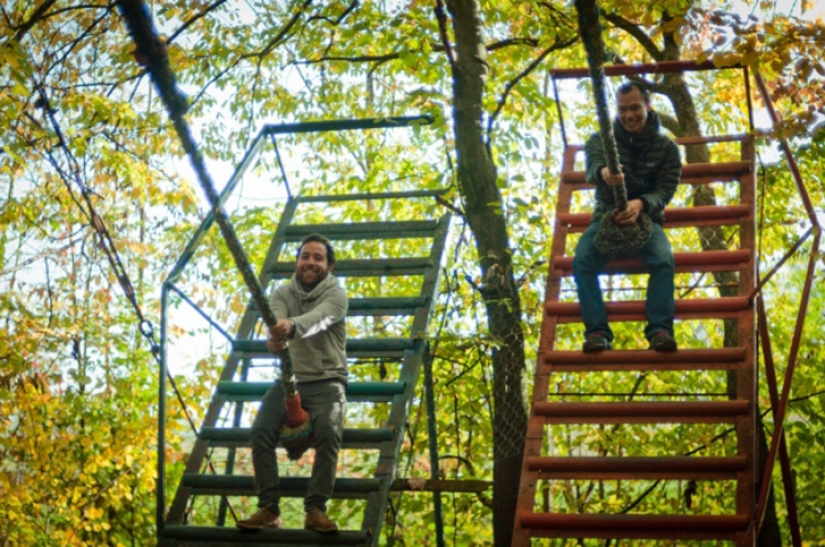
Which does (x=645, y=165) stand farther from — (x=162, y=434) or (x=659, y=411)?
(x=162, y=434)

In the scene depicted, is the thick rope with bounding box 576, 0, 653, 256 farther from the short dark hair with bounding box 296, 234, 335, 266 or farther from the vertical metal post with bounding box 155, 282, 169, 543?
the vertical metal post with bounding box 155, 282, 169, 543

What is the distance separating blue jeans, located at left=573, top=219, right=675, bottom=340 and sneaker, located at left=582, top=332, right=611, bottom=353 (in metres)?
0.06

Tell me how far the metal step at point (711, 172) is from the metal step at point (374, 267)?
3.76 ft

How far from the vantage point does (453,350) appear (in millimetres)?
6805

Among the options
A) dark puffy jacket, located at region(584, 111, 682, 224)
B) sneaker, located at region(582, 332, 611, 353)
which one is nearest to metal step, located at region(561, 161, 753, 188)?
dark puffy jacket, located at region(584, 111, 682, 224)

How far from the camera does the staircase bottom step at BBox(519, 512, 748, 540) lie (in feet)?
14.3

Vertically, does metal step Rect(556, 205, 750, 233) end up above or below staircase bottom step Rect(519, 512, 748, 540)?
above

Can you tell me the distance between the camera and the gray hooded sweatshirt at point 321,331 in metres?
5.22

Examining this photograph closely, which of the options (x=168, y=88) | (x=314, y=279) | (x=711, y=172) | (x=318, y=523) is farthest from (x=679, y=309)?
(x=168, y=88)

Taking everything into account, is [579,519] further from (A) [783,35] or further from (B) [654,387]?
(B) [654,387]

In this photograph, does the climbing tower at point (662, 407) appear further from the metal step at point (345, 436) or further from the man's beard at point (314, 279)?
the man's beard at point (314, 279)

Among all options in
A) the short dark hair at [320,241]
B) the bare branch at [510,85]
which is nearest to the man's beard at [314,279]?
the short dark hair at [320,241]

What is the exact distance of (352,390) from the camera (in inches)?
227

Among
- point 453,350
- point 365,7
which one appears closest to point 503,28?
point 365,7
